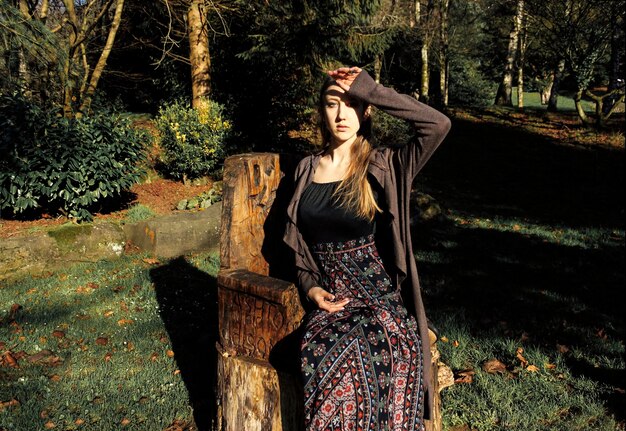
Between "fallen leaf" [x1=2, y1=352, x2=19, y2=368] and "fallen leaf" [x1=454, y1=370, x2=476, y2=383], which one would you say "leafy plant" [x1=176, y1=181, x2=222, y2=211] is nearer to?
"fallen leaf" [x1=2, y1=352, x2=19, y2=368]

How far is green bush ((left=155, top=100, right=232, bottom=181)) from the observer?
9531mm

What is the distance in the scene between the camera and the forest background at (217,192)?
3.54 m

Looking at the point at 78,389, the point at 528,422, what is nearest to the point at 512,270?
the point at 528,422

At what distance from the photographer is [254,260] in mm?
3078

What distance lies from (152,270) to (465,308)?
3.57 metres

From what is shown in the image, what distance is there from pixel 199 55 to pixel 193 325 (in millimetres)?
7473

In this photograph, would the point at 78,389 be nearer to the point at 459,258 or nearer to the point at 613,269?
the point at 459,258

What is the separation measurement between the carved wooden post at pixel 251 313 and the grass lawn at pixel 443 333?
2.47ft

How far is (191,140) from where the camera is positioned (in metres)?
9.77

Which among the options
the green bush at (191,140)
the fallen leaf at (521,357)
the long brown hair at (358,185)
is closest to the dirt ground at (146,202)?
the green bush at (191,140)

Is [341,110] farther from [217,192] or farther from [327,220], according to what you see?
[217,192]

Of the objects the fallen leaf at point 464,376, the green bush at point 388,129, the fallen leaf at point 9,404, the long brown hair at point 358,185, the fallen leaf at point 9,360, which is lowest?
the fallen leaf at point 464,376

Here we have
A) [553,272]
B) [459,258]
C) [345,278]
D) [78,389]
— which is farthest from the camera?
[459,258]

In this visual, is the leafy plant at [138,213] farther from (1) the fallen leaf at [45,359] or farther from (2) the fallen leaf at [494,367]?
(2) the fallen leaf at [494,367]
